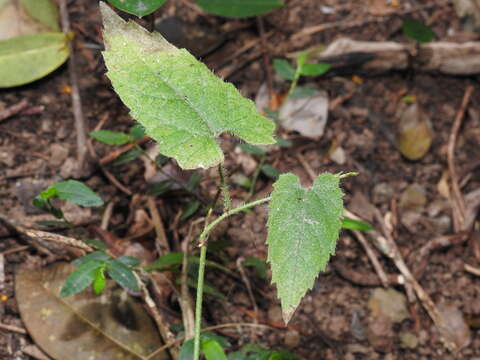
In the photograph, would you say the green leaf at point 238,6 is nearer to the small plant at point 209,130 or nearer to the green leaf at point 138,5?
the green leaf at point 138,5

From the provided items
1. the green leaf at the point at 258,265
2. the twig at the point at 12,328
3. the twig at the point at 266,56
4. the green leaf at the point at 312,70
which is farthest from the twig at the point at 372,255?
the twig at the point at 12,328

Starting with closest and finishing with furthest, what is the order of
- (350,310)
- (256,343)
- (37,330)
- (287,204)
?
1. (287,204)
2. (37,330)
3. (256,343)
4. (350,310)

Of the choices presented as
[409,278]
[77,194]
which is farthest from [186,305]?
[409,278]

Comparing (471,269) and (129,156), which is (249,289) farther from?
(471,269)

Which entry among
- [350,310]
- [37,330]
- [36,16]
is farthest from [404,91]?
[37,330]

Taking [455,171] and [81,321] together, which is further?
[455,171]

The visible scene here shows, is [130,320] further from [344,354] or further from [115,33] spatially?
[115,33]
